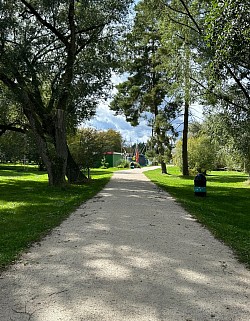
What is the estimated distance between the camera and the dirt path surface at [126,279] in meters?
3.31

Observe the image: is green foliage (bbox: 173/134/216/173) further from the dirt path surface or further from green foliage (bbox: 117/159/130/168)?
the dirt path surface

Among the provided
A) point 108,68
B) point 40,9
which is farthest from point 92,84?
point 40,9

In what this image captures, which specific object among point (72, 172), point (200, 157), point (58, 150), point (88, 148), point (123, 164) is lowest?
point (72, 172)

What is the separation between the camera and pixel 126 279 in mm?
4168

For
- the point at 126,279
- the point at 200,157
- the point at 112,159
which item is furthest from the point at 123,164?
the point at 126,279

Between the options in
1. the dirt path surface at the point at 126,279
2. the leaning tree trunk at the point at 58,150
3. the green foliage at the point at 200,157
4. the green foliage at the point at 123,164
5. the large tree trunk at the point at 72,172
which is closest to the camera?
the dirt path surface at the point at 126,279

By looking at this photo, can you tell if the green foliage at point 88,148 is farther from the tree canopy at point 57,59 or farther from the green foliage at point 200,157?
the green foliage at point 200,157

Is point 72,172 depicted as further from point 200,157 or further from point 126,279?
point 200,157

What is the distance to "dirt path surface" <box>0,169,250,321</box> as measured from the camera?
331cm

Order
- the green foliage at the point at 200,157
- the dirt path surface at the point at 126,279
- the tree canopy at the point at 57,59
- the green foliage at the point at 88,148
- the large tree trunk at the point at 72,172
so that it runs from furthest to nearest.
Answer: the green foliage at the point at 200,157 < the green foliage at the point at 88,148 < the large tree trunk at the point at 72,172 < the tree canopy at the point at 57,59 < the dirt path surface at the point at 126,279

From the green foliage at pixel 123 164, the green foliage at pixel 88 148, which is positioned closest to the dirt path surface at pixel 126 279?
the green foliage at pixel 88 148

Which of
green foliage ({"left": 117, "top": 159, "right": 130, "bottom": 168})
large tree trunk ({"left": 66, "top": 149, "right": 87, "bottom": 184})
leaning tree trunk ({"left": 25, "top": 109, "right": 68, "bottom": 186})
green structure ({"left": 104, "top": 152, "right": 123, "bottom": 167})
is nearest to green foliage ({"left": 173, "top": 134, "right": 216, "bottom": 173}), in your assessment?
large tree trunk ({"left": 66, "top": 149, "right": 87, "bottom": 184})

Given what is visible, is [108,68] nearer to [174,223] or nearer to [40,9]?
[40,9]

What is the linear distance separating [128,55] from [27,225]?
17.6 m
